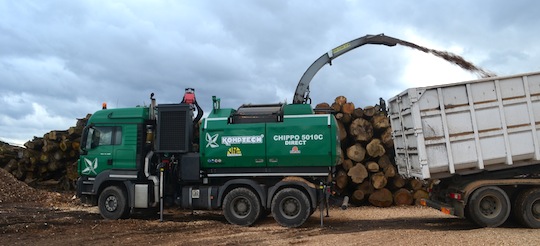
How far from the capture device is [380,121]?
1364cm

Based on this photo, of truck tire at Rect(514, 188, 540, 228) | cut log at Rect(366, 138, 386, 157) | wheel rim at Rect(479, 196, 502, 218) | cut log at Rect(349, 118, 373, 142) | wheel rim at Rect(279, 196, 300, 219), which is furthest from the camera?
cut log at Rect(349, 118, 373, 142)

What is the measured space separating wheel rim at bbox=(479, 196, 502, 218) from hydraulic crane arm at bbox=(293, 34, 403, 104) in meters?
6.26

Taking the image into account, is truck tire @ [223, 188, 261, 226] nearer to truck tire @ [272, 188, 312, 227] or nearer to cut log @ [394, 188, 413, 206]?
truck tire @ [272, 188, 312, 227]

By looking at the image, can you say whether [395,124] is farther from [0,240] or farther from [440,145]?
[0,240]

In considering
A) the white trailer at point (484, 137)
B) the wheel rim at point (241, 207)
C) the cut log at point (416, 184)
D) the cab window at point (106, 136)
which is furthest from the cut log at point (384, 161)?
the cab window at point (106, 136)

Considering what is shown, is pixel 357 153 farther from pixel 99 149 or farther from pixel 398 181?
pixel 99 149

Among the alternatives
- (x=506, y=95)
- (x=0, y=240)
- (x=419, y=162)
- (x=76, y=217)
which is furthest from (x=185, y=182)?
(x=506, y=95)

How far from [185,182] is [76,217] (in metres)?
3.32

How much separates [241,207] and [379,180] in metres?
4.92

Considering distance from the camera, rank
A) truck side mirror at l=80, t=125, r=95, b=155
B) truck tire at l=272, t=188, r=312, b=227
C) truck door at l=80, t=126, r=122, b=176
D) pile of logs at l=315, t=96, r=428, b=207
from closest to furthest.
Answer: truck tire at l=272, t=188, r=312, b=227 < truck door at l=80, t=126, r=122, b=176 < truck side mirror at l=80, t=125, r=95, b=155 < pile of logs at l=315, t=96, r=428, b=207

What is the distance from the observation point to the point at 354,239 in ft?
27.2

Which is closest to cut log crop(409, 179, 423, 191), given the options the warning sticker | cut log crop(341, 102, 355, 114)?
cut log crop(341, 102, 355, 114)

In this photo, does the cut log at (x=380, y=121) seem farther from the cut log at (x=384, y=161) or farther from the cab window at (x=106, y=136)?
the cab window at (x=106, y=136)

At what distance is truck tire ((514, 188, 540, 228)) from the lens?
29.2ft
